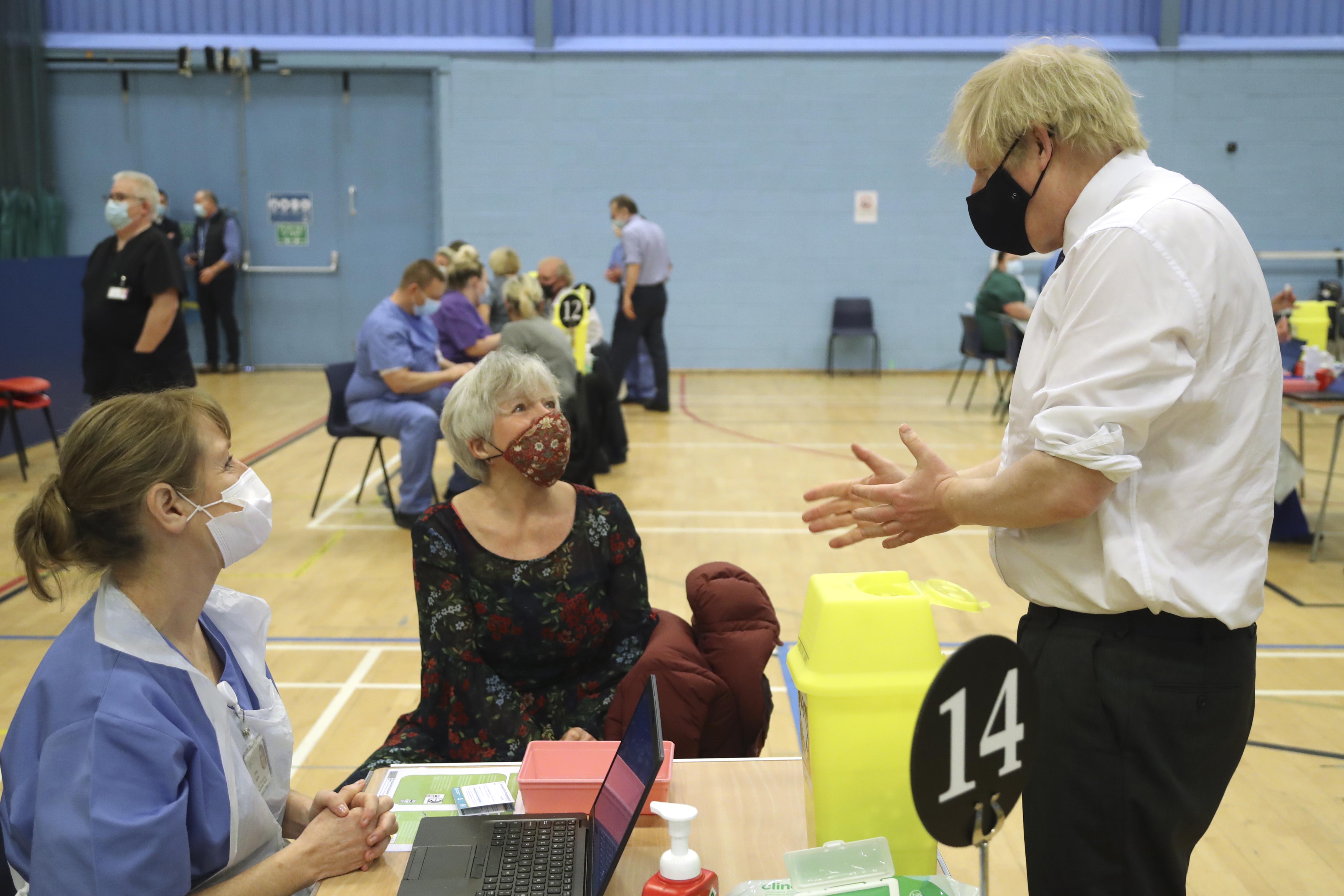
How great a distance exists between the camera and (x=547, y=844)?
143 centimetres

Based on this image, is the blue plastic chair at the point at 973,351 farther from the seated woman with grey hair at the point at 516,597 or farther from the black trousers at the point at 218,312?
the black trousers at the point at 218,312

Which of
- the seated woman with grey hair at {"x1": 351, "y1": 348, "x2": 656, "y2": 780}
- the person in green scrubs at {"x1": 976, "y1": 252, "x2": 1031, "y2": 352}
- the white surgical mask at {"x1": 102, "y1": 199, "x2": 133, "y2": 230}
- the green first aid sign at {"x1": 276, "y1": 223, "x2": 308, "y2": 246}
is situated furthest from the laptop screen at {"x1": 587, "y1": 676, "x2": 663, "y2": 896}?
the green first aid sign at {"x1": 276, "y1": 223, "x2": 308, "y2": 246}

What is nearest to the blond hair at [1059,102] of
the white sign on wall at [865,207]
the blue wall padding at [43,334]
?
the blue wall padding at [43,334]

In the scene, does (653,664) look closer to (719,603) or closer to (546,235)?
(719,603)

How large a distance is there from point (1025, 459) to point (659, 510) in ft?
15.2

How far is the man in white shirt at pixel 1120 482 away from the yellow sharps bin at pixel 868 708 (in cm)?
26

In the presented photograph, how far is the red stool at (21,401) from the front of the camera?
6.52 meters

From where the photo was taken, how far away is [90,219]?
1168 centimetres

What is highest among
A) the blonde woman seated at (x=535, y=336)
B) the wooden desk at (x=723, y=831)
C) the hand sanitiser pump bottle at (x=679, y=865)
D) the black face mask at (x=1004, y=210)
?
the black face mask at (x=1004, y=210)

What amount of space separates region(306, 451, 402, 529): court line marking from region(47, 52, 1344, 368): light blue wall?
4.82m

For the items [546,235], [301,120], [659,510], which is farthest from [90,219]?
[659,510]

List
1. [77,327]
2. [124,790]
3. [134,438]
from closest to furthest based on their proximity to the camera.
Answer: [124,790], [134,438], [77,327]

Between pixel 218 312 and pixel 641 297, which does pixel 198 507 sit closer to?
pixel 641 297

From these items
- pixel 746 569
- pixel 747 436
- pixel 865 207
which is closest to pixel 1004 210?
pixel 746 569
